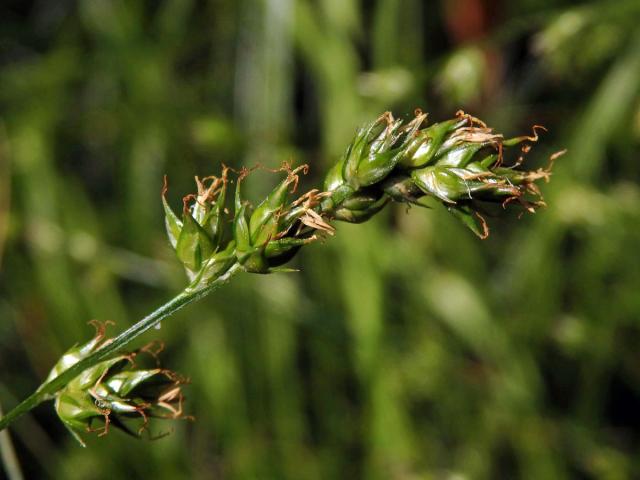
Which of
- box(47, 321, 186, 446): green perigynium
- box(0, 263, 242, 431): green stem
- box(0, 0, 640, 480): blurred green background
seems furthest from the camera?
box(0, 0, 640, 480): blurred green background

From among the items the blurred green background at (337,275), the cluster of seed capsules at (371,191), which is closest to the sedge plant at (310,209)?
the cluster of seed capsules at (371,191)

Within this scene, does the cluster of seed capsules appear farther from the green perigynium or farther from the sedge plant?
the green perigynium

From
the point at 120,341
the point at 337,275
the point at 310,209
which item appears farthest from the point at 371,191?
the point at 337,275

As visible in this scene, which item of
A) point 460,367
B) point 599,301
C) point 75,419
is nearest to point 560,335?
point 599,301

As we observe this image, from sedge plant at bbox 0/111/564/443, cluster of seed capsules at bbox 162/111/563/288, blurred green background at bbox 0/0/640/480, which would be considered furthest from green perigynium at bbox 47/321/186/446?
blurred green background at bbox 0/0/640/480

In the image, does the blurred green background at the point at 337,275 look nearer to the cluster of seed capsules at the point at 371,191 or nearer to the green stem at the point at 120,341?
the cluster of seed capsules at the point at 371,191

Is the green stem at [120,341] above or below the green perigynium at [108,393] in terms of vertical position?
above
